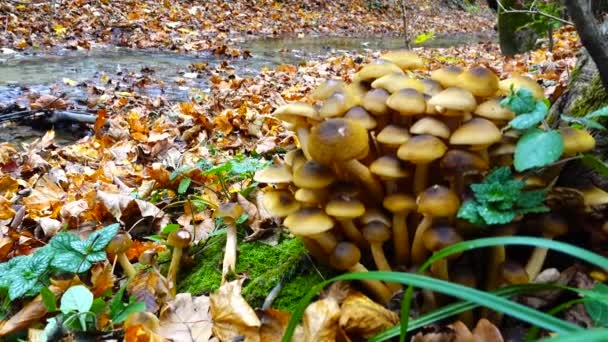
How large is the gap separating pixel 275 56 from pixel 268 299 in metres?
9.48

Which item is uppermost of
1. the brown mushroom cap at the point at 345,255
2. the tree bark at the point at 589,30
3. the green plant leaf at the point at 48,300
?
the tree bark at the point at 589,30

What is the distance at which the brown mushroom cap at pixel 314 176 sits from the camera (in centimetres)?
163

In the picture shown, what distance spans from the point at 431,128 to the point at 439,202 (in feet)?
0.83

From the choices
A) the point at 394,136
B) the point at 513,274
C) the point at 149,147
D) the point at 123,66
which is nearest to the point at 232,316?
the point at 394,136

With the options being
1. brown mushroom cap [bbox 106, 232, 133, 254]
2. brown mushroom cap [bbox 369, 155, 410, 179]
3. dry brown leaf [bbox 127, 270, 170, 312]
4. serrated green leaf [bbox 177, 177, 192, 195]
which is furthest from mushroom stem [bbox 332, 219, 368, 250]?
serrated green leaf [bbox 177, 177, 192, 195]

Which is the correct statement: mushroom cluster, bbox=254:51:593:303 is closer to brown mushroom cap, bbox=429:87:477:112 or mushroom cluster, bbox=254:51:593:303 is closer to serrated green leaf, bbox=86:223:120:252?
brown mushroom cap, bbox=429:87:477:112

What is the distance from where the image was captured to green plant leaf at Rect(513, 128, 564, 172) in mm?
1319

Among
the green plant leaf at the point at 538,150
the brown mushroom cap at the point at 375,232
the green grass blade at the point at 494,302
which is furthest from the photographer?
the brown mushroom cap at the point at 375,232

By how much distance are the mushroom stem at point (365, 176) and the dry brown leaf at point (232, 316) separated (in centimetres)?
64

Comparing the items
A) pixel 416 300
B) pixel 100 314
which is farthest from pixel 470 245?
pixel 100 314

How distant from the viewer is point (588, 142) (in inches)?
Answer: 57.3

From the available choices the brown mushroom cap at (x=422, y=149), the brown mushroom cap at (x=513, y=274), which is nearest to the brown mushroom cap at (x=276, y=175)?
the brown mushroom cap at (x=422, y=149)

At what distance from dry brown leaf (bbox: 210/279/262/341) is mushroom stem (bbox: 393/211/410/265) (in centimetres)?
58

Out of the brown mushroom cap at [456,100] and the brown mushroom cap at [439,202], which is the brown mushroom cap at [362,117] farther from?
the brown mushroom cap at [439,202]
